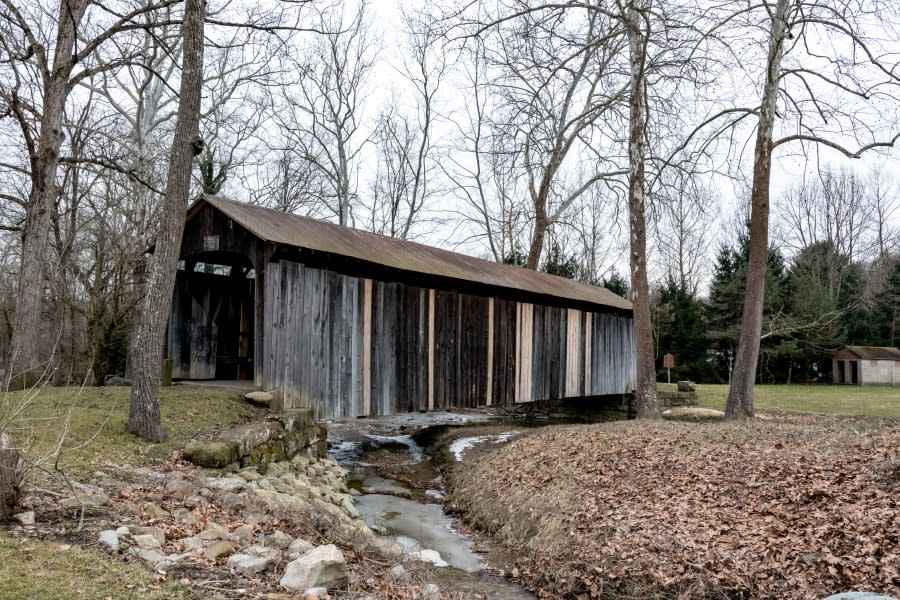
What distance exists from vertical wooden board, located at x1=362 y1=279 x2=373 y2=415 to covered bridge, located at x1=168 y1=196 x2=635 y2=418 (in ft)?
0.09

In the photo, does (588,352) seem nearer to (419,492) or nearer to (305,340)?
(419,492)

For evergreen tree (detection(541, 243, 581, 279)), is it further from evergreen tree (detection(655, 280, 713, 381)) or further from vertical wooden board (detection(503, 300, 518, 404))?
vertical wooden board (detection(503, 300, 518, 404))

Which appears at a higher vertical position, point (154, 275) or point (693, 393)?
point (154, 275)

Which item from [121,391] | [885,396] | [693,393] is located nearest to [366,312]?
[121,391]

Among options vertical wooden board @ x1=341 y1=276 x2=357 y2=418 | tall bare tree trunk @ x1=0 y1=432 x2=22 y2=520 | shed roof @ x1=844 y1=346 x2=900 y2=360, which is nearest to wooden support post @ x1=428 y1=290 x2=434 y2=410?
vertical wooden board @ x1=341 y1=276 x2=357 y2=418

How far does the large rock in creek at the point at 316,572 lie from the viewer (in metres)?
3.50

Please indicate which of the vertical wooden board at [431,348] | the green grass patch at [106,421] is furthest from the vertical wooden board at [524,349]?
the green grass patch at [106,421]

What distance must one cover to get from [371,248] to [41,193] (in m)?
5.33

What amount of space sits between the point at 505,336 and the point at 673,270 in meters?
26.1

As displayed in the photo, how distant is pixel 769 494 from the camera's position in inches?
233

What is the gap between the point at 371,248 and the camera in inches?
431

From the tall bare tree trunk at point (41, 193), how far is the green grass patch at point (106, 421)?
153 centimetres

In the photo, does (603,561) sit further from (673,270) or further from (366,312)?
(673,270)

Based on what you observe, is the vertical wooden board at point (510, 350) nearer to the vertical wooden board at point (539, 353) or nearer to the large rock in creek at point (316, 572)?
the vertical wooden board at point (539, 353)
